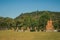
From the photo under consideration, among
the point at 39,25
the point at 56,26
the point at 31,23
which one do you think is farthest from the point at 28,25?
the point at 56,26

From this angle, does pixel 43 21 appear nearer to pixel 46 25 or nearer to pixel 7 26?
pixel 46 25

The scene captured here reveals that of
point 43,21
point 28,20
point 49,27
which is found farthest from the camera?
point 28,20

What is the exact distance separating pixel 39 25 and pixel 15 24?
13785 mm

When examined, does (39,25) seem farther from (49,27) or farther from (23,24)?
(23,24)

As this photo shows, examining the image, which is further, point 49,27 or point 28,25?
point 28,25

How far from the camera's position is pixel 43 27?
60.4 m

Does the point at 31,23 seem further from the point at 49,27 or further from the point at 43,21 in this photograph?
the point at 49,27

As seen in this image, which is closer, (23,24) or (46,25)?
(46,25)

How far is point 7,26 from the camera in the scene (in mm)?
70188

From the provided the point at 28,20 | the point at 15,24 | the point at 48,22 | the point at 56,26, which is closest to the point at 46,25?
the point at 48,22

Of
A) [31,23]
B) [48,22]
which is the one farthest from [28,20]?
[48,22]

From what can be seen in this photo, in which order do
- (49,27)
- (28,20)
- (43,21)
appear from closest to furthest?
(49,27) → (43,21) → (28,20)

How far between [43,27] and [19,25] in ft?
41.3

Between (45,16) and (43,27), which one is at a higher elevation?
(45,16)
